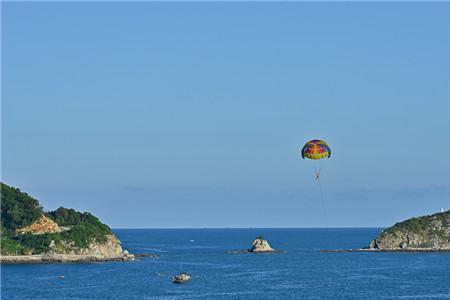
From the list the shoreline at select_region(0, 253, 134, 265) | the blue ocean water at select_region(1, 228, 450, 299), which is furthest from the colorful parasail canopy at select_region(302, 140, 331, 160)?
the shoreline at select_region(0, 253, 134, 265)

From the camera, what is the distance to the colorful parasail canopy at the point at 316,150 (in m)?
121

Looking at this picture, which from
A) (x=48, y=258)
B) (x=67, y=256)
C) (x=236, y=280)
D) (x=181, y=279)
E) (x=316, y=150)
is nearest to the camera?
(x=316, y=150)

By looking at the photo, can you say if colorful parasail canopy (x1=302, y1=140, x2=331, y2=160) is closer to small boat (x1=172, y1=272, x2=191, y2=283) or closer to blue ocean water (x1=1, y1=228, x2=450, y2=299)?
blue ocean water (x1=1, y1=228, x2=450, y2=299)

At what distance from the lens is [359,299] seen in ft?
418

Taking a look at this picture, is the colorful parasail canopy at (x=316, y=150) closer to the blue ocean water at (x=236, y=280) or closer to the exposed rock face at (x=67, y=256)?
the blue ocean water at (x=236, y=280)

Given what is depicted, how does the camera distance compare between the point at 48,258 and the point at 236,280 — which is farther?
the point at 48,258

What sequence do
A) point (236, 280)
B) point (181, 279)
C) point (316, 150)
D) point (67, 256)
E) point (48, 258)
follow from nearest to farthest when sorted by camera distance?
1. point (316, 150)
2. point (181, 279)
3. point (236, 280)
4. point (48, 258)
5. point (67, 256)

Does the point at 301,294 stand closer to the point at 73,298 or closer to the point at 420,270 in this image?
the point at 73,298

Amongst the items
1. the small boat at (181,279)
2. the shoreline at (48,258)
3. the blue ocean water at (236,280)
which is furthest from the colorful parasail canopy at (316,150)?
the shoreline at (48,258)

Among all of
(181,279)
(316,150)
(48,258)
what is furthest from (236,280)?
(48,258)

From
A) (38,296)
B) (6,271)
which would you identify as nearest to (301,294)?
(38,296)

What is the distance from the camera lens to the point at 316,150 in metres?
122

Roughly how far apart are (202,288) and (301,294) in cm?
1660

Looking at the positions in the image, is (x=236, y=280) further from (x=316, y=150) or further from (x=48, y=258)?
(x=48, y=258)
